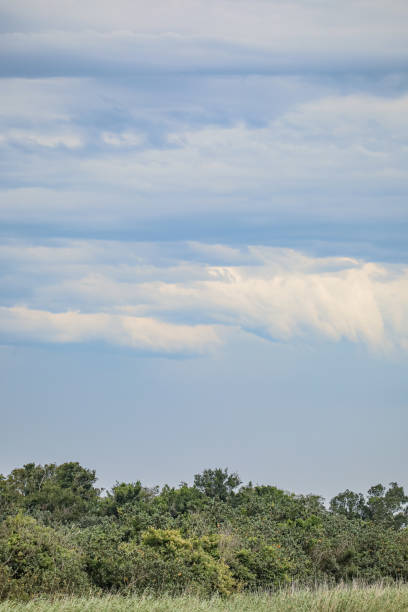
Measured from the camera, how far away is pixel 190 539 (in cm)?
1769

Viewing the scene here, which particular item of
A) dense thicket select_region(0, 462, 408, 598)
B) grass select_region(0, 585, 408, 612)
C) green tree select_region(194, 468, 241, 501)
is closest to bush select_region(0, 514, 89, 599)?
dense thicket select_region(0, 462, 408, 598)

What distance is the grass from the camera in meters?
11.9

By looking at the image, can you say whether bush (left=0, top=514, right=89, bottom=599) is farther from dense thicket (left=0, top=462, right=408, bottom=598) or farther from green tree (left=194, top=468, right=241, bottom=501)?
green tree (left=194, top=468, right=241, bottom=501)

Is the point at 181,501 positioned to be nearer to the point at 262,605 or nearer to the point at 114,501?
the point at 114,501

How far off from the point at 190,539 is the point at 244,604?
13.1ft

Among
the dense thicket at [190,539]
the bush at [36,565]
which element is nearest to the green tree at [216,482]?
the dense thicket at [190,539]

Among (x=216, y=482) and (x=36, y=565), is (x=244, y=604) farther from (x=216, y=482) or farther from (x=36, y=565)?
(x=216, y=482)

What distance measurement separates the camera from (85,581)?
15.1 m

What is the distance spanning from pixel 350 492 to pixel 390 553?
10.0m

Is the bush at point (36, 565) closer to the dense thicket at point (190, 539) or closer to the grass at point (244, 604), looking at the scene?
the dense thicket at point (190, 539)

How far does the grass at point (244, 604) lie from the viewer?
1185cm

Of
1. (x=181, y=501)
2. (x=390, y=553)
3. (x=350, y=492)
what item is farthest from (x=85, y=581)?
(x=350, y=492)

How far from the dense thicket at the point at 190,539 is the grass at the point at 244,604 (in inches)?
64.0

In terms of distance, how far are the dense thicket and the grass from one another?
1625 millimetres
